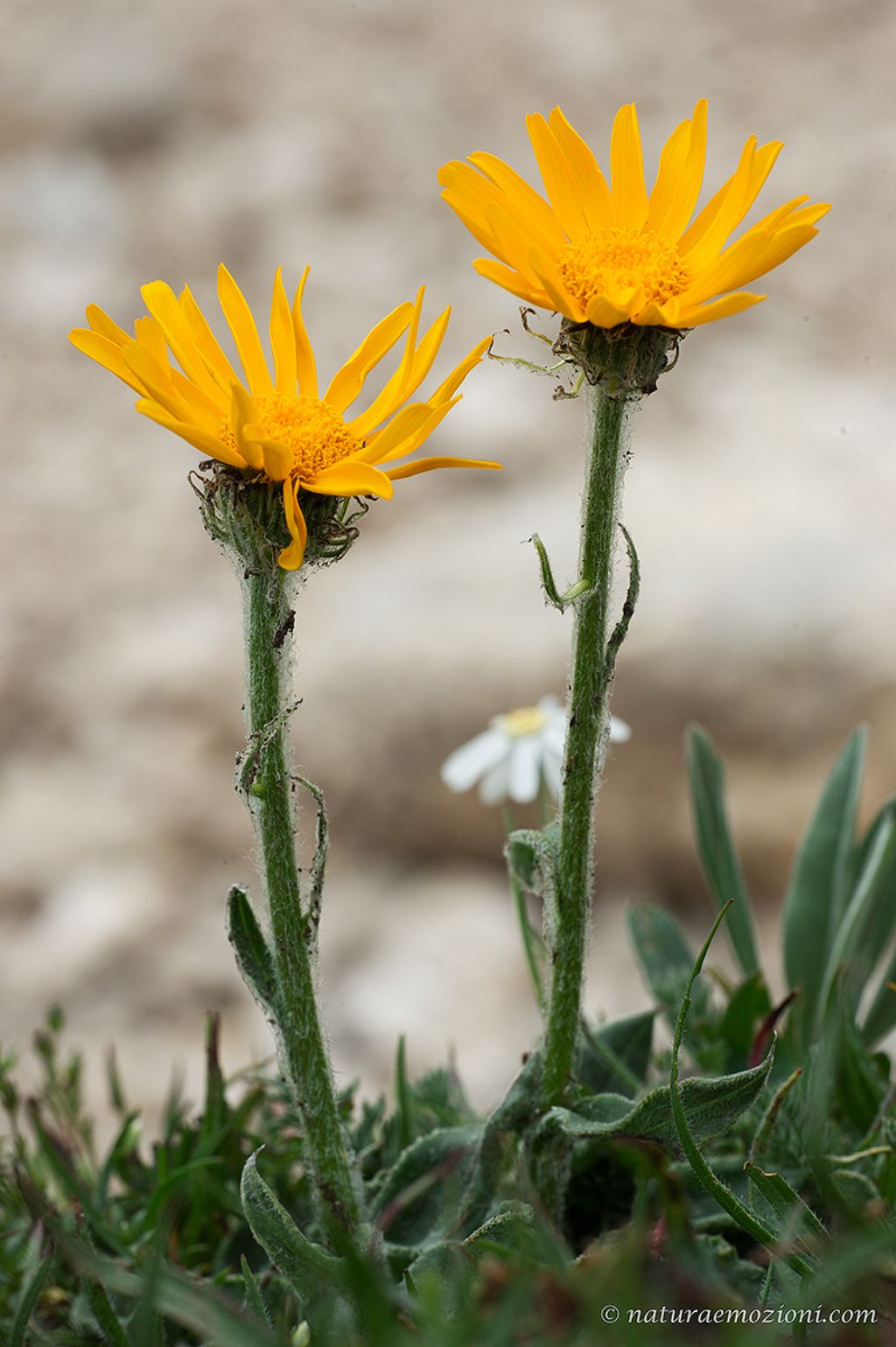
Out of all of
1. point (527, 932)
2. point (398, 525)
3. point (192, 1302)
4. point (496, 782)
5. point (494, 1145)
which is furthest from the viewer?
point (398, 525)

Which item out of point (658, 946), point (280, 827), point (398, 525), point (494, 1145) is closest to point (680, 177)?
point (280, 827)

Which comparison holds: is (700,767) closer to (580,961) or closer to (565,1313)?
(580,961)

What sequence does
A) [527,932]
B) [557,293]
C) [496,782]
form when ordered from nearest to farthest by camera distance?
[557,293]
[527,932]
[496,782]

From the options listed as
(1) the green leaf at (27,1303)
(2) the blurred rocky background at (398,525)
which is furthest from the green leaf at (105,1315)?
(2) the blurred rocky background at (398,525)

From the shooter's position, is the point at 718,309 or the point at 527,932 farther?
the point at 527,932

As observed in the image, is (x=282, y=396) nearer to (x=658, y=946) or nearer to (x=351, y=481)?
(x=351, y=481)

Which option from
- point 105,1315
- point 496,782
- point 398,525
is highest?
point 398,525

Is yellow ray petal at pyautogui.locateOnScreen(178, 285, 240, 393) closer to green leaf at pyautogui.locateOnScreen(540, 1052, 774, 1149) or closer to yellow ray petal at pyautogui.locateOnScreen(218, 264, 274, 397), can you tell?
yellow ray petal at pyautogui.locateOnScreen(218, 264, 274, 397)

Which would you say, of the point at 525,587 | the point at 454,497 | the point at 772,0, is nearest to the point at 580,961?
the point at 525,587
